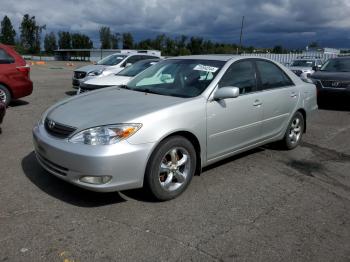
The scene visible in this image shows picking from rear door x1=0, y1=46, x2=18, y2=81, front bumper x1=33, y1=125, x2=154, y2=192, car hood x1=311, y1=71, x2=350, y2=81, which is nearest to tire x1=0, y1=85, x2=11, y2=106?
rear door x1=0, y1=46, x2=18, y2=81

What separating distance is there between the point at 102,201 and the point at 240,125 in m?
2.01

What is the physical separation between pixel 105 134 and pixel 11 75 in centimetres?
626

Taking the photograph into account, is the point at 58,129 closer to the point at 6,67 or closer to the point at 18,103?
the point at 6,67

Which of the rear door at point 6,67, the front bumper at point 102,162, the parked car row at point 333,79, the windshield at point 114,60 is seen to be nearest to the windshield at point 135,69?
the windshield at point 114,60

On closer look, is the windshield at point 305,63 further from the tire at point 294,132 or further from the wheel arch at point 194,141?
the wheel arch at point 194,141

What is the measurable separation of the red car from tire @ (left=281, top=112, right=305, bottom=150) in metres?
6.57

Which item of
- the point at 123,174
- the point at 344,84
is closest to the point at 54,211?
the point at 123,174

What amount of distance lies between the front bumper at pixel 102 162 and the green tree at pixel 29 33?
366 feet

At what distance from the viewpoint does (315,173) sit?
4.86 metres

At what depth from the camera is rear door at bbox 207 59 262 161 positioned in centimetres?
418

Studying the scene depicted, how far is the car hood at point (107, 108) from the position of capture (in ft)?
11.5

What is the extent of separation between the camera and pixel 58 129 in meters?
3.65

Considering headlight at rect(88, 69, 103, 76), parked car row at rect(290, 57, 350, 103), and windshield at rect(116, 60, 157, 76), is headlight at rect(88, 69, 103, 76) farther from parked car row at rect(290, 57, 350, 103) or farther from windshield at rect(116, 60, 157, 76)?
parked car row at rect(290, 57, 350, 103)

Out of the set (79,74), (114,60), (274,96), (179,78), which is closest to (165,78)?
(179,78)
